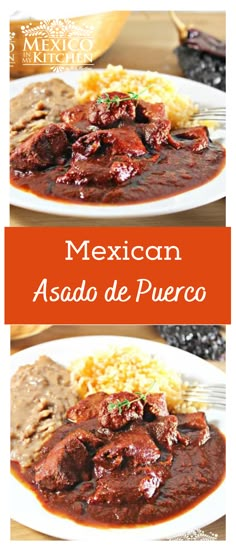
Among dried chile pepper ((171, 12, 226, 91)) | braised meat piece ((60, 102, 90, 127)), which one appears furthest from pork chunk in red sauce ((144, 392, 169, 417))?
dried chile pepper ((171, 12, 226, 91))

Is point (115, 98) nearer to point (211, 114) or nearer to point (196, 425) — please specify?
point (211, 114)

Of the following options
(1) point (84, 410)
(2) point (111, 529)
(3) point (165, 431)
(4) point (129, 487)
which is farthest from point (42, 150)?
(2) point (111, 529)

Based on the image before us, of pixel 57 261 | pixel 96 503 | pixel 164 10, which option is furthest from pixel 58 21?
pixel 96 503

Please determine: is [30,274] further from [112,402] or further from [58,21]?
[58,21]

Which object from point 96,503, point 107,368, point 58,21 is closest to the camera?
point 96,503

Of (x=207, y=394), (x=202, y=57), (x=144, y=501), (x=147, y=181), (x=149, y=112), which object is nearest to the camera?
(x=144, y=501)

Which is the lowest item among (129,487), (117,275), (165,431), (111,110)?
(129,487)

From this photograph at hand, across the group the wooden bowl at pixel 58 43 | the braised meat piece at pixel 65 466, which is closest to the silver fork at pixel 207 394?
the braised meat piece at pixel 65 466
